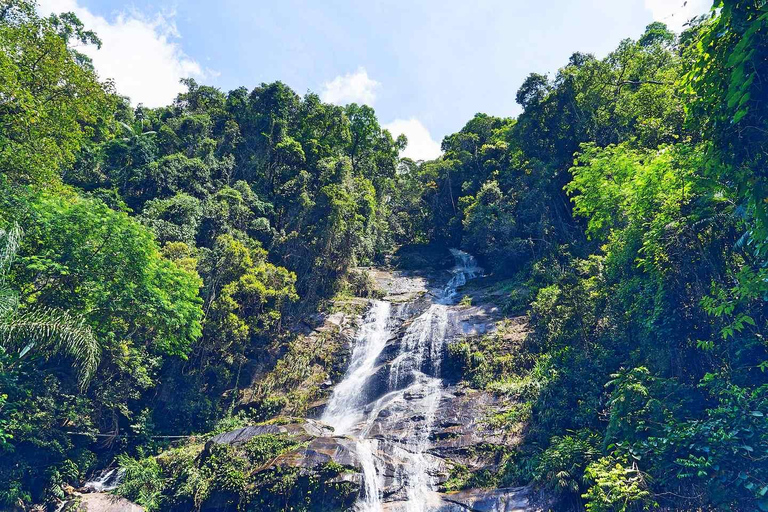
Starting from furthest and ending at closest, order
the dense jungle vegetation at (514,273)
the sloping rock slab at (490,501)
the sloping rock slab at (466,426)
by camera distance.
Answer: the sloping rock slab at (466,426) → the sloping rock slab at (490,501) → the dense jungle vegetation at (514,273)

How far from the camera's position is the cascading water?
10992 millimetres

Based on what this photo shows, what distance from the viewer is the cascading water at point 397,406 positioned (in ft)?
36.1

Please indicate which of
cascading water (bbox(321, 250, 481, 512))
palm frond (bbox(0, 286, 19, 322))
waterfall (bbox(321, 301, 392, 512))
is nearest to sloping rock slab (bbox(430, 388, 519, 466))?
cascading water (bbox(321, 250, 481, 512))

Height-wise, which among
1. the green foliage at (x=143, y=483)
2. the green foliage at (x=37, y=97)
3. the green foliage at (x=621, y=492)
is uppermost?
the green foliage at (x=37, y=97)

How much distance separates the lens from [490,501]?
9953mm

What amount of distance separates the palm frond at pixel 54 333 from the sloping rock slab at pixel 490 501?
9.19 metres

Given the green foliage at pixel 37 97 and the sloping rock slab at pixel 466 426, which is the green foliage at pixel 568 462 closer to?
the sloping rock slab at pixel 466 426

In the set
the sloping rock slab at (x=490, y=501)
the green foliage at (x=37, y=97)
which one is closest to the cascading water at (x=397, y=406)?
the sloping rock slab at (x=490, y=501)

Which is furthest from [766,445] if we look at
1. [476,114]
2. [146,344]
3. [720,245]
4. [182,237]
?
[476,114]

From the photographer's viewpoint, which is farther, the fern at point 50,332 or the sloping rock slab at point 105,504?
the sloping rock slab at point 105,504

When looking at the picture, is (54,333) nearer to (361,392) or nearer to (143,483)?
(143,483)

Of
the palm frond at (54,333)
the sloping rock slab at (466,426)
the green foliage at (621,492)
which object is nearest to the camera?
the green foliage at (621,492)

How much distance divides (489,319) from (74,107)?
16.6 metres

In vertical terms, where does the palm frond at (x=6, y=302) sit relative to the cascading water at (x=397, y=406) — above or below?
above
